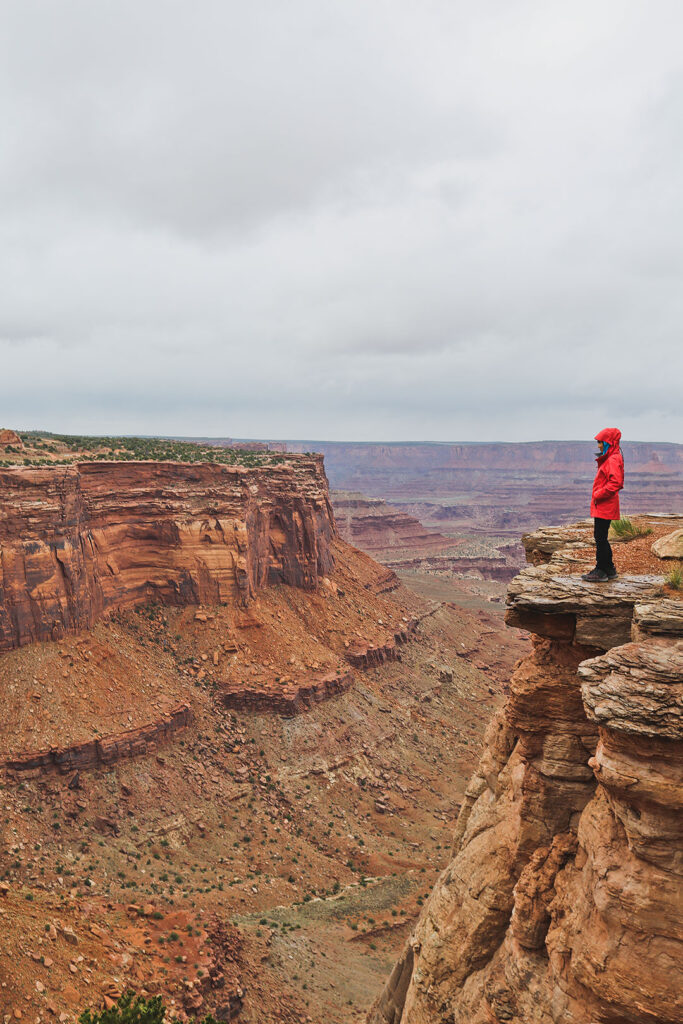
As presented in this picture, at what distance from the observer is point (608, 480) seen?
43.4ft

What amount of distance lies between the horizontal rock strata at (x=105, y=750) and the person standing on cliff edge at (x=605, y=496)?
35780 millimetres

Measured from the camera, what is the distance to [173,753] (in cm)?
4294

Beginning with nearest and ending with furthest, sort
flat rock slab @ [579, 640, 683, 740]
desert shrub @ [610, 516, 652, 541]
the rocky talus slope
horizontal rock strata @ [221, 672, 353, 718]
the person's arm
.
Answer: flat rock slab @ [579, 640, 683, 740] < the rocky talus slope < the person's arm < desert shrub @ [610, 516, 652, 541] < horizontal rock strata @ [221, 672, 353, 718]

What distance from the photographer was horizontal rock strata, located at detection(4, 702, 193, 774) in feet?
121

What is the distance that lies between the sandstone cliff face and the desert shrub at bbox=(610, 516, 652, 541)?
38607 mm

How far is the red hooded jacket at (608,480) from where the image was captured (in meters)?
13.2

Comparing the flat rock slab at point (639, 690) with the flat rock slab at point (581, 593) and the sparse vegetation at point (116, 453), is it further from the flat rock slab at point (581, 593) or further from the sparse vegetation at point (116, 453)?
the sparse vegetation at point (116, 453)

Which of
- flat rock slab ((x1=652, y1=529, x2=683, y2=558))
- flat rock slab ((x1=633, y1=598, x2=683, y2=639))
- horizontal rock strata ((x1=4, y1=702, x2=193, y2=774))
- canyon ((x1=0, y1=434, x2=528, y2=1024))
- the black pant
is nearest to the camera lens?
flat rock slab ((x1=633, y1=598, x2=683, y2=639))

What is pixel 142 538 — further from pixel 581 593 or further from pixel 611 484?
pixel 581 593

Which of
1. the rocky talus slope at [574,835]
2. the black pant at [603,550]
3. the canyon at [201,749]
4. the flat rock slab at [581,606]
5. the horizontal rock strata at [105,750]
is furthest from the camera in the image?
the horizontal rock strata at [105,750]

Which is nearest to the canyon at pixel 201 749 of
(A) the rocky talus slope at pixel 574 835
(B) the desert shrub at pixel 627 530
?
(A) the rocky talus slope at pixel 574 835

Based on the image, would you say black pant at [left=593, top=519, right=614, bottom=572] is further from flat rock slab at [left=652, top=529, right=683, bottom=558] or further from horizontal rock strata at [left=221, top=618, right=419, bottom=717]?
horizontal rock strata at [left=221, top=618, right=419, bottom=717]

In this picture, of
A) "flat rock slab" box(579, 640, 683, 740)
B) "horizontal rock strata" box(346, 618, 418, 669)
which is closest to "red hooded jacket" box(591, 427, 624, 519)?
"flat rock slab" box(579, 640, 683, 740)

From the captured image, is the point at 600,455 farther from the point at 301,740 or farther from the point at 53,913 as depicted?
the point at 301,740
